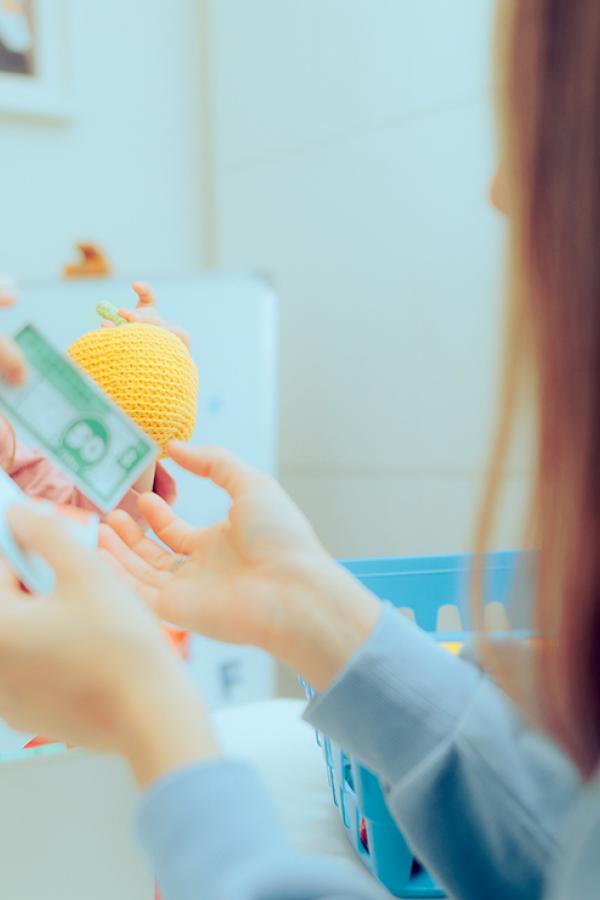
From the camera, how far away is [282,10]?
1354 millimetres

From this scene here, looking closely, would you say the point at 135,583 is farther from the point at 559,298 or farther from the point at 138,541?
the point at 559,298

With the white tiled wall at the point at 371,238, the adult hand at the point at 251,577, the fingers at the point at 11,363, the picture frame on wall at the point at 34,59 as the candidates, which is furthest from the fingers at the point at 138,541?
the picture frame on wall at the point at 34,59

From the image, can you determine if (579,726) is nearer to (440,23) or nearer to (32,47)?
(440,23)

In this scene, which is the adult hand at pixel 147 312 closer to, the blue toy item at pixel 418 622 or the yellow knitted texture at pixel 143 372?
the yellow knitted texture at pixel 143 372

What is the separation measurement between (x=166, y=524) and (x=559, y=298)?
0.22 meters

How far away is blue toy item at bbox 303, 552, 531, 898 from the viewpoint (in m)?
0.50

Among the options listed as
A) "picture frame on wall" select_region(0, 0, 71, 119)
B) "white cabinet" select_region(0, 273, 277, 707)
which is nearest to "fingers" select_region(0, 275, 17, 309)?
"white cabinet" select_region(0, 273, 277, 707)

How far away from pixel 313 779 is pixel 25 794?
16 centimetres

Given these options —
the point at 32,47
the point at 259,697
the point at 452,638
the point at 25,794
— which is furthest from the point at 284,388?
the point at 25,794

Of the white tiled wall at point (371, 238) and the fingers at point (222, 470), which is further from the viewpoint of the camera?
the white tiled wall at point (371, 238)

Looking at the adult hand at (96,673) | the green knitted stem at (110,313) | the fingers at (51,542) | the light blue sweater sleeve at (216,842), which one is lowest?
the light blue sweater sleeve at (216,842)

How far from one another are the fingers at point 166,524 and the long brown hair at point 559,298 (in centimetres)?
17

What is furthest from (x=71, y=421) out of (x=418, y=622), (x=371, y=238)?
(x=371, y=238)

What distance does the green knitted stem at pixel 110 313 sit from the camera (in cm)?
47
